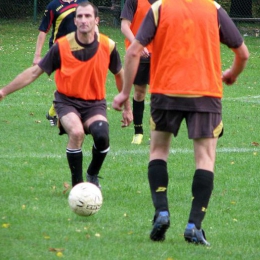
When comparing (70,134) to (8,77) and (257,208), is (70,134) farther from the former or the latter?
(8,77)

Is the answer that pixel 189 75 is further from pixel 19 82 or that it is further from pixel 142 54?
pixel 142 54

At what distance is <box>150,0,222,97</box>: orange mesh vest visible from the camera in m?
6.42

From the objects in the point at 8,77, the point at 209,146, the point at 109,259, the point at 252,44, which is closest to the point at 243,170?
the point at 209,146

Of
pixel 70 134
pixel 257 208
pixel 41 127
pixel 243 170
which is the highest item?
pixel 70 134

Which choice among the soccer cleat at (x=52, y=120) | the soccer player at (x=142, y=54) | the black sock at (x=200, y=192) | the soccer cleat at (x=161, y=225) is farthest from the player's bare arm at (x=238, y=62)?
the soccer cleat at (x=52, y=120)

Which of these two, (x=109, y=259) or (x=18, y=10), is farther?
(x=18, y=10)

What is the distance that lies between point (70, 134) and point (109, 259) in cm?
215

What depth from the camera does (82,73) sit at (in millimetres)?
8094

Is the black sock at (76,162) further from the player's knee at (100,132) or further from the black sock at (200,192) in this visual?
the black sock at (200,192)

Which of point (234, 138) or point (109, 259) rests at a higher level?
point (109, 259)

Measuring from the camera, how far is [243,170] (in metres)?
10.1

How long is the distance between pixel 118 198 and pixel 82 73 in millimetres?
1225

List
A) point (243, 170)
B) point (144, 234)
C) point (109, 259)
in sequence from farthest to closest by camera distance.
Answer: point (243, 170) → point (144, 234) → point (109, 259)

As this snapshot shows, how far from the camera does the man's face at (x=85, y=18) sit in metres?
7.99
